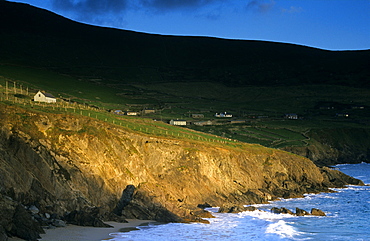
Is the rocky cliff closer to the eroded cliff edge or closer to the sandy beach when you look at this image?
the eroded cliff edge

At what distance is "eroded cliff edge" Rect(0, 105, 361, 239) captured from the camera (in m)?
47.3

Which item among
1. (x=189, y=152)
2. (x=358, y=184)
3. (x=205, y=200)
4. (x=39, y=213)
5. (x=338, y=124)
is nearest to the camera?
(x=39, y=213)

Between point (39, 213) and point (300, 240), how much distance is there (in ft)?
73.6

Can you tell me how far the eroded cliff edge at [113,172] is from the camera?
4731 centimetres

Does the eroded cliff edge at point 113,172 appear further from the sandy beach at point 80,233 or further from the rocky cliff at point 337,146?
the rocky cliff at point 337,146

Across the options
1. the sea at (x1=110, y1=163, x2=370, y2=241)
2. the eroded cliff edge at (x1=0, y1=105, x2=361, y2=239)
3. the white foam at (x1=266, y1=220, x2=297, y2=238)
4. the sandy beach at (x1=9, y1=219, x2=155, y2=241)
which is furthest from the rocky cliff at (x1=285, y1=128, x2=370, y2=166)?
the sandy beach at (x1=9, y1=219, x2=155, y2=241)

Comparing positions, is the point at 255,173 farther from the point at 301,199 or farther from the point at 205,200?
the point at 205,200

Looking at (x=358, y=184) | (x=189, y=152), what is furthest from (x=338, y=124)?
(x=189, y=152)

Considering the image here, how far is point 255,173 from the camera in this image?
7450cm

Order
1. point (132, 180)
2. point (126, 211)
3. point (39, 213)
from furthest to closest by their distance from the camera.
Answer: point (132, 180) → point (126, 211) → point (39, 213)

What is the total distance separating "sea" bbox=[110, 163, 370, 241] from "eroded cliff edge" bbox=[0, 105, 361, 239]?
3398 mm

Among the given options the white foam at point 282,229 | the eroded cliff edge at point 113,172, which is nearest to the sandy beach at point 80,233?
the eroded cliff edge at point 113,172

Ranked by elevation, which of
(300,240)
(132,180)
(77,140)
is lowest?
(300,240)

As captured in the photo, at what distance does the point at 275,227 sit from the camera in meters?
50.8
